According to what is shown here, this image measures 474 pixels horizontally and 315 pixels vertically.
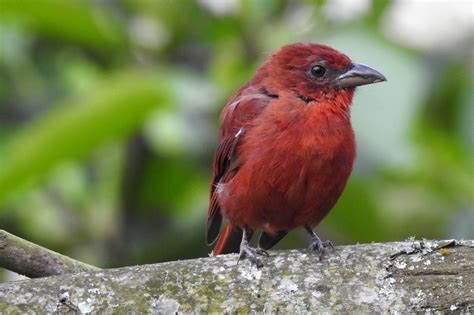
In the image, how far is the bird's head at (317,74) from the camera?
383cm

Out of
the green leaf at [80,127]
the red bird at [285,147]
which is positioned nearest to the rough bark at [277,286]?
the red bird at [285,147]

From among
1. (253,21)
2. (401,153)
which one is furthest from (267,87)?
(253,21)

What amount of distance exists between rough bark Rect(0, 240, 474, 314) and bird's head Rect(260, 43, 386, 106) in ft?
3.80

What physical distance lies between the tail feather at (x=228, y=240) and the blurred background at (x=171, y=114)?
0.47m

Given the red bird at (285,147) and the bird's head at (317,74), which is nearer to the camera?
the red bird at (285,147)

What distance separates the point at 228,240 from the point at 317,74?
75 cm

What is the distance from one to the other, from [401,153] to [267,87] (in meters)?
0.58

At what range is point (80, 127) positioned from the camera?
400cm

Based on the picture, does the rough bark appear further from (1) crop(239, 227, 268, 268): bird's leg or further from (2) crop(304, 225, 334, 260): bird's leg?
(2) crop(304, 225, 334, 260): bird's leg

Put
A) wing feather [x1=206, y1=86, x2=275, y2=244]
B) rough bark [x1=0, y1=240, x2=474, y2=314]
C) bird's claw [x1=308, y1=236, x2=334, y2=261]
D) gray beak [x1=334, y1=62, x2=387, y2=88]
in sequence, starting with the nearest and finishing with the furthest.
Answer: rough bark [x1=0, y1=240, x2=474, y2=314] → bird's claw [x1=308, y1=236, x2=334, y2=261] → wing feather [x1=206, y1=86, x2=275, y2=244] → gray beak [x1=334, y1=62, x2=387, y2=88]

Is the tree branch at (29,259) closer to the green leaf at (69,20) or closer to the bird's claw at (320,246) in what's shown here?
the bird's claw at (320,246)

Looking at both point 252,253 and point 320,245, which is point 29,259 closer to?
point 252,253

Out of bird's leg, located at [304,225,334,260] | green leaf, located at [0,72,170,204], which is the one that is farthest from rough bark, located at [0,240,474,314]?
green leaf, located at [0,72,170,204]

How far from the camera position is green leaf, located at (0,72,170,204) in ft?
12.9
